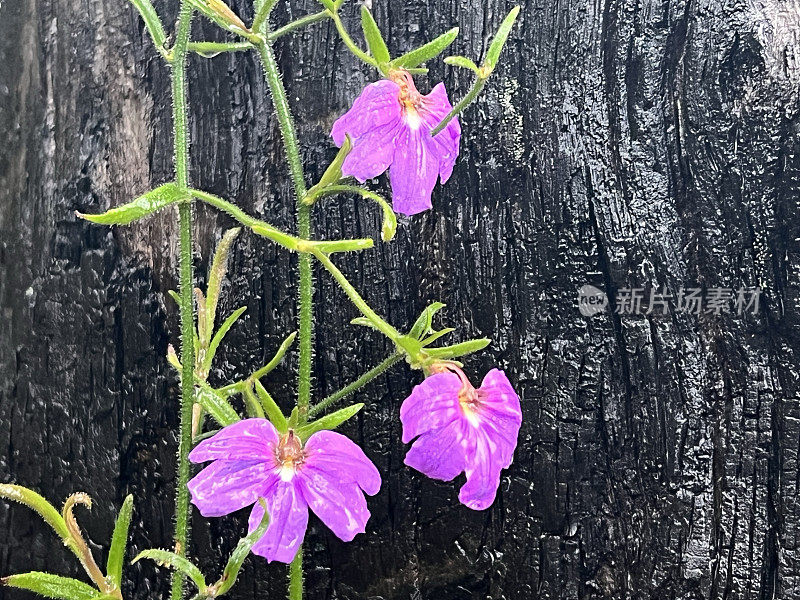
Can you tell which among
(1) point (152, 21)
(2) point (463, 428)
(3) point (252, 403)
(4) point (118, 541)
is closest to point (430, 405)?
(2) point (463, 428)

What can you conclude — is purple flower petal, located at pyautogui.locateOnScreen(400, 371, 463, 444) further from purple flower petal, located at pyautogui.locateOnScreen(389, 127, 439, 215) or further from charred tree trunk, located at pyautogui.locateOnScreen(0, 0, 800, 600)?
charred tree trunk, located at pyautogui.locateOnScreen(0, 0, 800, 600)

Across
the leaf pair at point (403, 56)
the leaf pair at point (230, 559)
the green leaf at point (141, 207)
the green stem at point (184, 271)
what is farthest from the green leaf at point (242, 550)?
the leaf pair at point (403, 56)

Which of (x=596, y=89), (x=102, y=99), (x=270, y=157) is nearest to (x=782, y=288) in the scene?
(x=596, y=89)

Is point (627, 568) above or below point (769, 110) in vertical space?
below

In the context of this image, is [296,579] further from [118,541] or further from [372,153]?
[372,153]

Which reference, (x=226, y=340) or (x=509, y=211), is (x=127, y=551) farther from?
(x=509, y=211)

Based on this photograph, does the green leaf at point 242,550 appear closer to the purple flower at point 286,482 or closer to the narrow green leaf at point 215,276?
the purple flower at point 286,482
